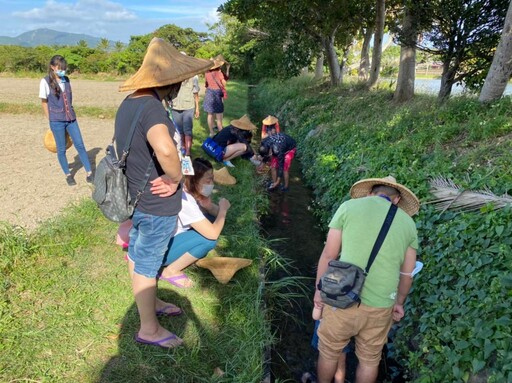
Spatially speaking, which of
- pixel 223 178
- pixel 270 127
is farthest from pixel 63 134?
pixel 270 127

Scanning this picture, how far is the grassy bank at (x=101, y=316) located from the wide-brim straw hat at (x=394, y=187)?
1.50 meters

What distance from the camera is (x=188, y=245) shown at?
3.26 metres

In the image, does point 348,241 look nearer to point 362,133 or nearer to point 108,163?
point 108,163

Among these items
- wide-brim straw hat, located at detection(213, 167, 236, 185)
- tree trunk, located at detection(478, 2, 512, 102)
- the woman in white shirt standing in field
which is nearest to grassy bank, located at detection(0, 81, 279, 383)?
the woman in white shirt standing in field

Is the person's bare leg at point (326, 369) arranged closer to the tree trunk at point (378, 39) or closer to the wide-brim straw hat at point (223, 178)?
the wide-brim straw hat at point (223, 178)

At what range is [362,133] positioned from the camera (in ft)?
22.3

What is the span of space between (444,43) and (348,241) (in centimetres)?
728

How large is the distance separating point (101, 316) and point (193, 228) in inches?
42.9

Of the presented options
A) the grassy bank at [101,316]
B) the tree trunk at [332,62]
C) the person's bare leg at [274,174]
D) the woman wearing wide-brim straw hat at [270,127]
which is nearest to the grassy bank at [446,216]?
the person's bare leg at [274,174]

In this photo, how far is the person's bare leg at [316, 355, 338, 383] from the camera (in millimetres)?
2523

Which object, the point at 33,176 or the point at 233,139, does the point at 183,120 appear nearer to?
the point at 233,139

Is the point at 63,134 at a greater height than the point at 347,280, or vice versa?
the point at 63,134

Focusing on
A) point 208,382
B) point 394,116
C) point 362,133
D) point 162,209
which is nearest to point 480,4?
point 394,116

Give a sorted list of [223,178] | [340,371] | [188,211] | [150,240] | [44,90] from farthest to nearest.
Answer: [223,178]
[44,90]
[188,211]
[340,371]
[150,240]
